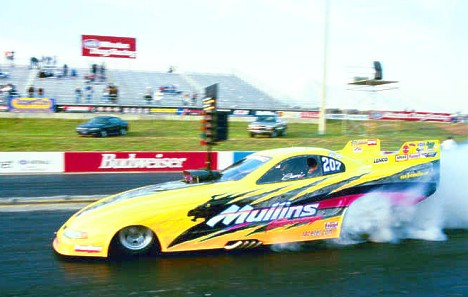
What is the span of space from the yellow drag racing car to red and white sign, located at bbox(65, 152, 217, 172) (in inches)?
437

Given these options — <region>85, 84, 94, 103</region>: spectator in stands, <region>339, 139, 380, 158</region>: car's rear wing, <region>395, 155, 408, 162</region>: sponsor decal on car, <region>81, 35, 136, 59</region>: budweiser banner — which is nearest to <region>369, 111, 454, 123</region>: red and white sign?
<region>81, 35, 136, 59</region>: budweiser banner

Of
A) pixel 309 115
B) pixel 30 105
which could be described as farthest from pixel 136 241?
pixel 309 115

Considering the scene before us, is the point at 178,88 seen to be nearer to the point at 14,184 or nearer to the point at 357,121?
the point at 357,121

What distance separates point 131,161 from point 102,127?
9.05m

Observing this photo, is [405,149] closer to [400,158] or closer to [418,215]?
[400,158]

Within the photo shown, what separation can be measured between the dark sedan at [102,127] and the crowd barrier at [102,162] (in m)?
8.70

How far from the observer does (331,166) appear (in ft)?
19.5

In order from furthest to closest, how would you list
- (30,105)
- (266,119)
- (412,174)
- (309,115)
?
(309,115) → (30,105) → (266,119) → (412,174)

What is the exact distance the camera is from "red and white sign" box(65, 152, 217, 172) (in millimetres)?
16141

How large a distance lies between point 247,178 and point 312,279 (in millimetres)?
1525

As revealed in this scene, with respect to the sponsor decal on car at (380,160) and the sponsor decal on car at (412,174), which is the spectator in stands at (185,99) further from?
the sponsor decal on car at (412,174)

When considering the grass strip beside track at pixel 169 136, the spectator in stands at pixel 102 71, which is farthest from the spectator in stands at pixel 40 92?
the spectator in stands at pixel 102 71

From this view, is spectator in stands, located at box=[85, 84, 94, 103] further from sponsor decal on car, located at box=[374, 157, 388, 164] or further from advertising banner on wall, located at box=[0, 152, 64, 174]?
sponsor decal on car, located at box=[374, 157, 388, 164]

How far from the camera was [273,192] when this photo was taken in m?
5.46
